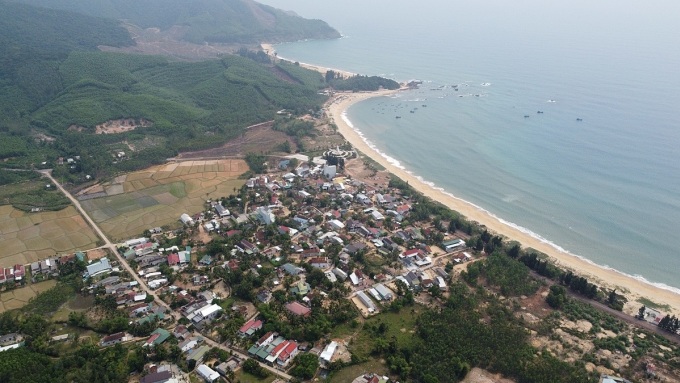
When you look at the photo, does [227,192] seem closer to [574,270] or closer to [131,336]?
[131,336]

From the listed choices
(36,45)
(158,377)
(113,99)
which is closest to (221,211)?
(158,377)

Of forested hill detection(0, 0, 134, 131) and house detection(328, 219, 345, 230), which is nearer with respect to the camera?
house detection(328, 219, 345, 230)

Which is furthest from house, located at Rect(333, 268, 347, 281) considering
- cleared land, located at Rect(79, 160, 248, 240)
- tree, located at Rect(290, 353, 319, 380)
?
cleared land, located at Rect(79, 160, 248, 240)

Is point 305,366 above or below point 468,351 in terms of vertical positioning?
below

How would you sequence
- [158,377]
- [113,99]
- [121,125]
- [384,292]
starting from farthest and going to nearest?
[113,99]
[121,125]
[384,292]
[158,377]

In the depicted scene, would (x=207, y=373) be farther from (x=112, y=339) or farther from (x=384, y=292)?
(x=384, y=292)

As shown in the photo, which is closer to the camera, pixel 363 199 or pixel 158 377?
pixel 158 377

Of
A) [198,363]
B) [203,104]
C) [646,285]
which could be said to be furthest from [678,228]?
[203,104]

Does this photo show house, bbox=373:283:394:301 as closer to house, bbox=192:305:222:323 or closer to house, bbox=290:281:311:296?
house, bbox=290:281:311:296
